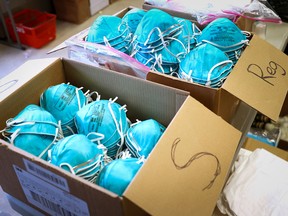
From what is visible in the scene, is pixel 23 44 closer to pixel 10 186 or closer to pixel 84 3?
pixel 84 3

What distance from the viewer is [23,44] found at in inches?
107

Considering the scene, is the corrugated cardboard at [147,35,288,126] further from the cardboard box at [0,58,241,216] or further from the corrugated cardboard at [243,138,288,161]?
the corrugated cardboard at [243,138,288,161]

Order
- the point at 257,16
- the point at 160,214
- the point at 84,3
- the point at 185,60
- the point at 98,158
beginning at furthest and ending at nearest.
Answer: the point at 84,3, the point at 257,16, the point at 185,60, the point at 98,158, the point at 160,214

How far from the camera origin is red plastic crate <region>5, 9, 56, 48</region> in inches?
102


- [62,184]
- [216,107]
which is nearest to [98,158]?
[62,184]

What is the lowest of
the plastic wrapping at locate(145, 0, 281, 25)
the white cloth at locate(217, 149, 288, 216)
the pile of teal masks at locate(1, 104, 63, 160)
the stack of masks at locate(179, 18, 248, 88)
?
the white cloth at locate(217, 149, 288, 216)

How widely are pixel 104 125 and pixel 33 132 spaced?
20 centimetres

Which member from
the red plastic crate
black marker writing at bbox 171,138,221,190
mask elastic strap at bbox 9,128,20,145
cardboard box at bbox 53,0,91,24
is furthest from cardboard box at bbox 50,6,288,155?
cardboard box at bbox 53,0,91,24

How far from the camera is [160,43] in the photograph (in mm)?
1040

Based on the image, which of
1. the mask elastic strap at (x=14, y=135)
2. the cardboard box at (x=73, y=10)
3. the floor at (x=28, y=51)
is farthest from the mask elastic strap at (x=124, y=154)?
the cardboard box at (x=73, y=10)

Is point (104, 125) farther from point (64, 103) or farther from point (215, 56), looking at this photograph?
point (215, 56)

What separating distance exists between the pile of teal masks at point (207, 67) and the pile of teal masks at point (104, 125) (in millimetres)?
262

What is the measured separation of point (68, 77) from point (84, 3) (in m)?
2.15

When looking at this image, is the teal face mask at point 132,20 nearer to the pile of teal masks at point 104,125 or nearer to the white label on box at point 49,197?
the pile of teal masks at point 104,125
